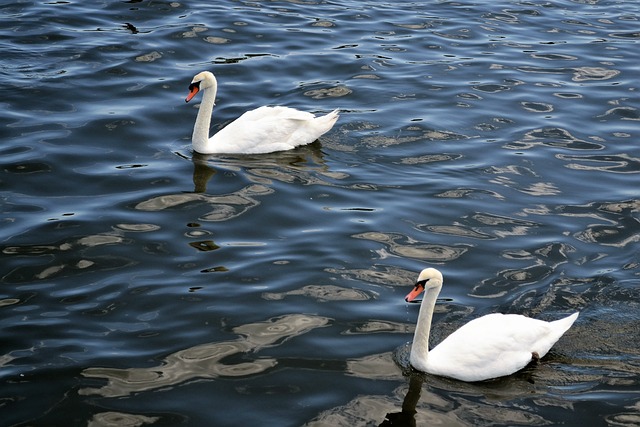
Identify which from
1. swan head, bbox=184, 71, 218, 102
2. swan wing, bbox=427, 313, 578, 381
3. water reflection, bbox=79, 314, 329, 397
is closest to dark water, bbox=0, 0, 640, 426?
water reflection, bbox=79, 314, 329, 397

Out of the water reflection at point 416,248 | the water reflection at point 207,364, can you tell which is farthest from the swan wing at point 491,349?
the water reflection at point 416,248

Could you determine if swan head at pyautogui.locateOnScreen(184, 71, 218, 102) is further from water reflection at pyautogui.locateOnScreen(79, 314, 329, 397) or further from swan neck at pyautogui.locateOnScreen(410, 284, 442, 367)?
swan neck at pyautogui.locateOnScreen(410, 284, 442, 367)

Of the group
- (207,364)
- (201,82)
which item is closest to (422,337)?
(207,364)

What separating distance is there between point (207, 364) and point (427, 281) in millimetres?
2259

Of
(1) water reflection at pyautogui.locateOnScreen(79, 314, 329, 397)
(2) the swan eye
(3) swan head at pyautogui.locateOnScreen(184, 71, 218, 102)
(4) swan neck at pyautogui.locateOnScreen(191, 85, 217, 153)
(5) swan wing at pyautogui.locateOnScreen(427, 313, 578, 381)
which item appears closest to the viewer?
(1) water reflection at pyautogui.locateOnScreen(79, 314, 329, 397)

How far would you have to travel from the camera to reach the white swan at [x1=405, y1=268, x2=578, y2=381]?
967 cm

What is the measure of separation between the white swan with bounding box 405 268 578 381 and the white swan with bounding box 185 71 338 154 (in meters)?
5.71

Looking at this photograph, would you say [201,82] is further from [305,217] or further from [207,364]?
[207,364]

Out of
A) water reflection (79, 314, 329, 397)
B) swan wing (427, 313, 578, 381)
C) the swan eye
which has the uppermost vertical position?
the swan eye

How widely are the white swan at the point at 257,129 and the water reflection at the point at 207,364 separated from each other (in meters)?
4.81

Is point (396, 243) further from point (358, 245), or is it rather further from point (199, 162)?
point (199, 162)

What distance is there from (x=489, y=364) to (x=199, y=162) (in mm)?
6357

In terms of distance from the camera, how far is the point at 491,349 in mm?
9672

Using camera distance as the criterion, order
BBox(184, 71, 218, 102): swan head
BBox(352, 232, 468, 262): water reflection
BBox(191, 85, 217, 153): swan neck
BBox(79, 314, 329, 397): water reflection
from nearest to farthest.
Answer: BBox(79, 314, 329, 397): water reflection < BBox(352, 232, 468, 262): water reflection < BBox(191, 85, 217, 153): swan neck < BBox(184, 71, 218, 102): swan head
